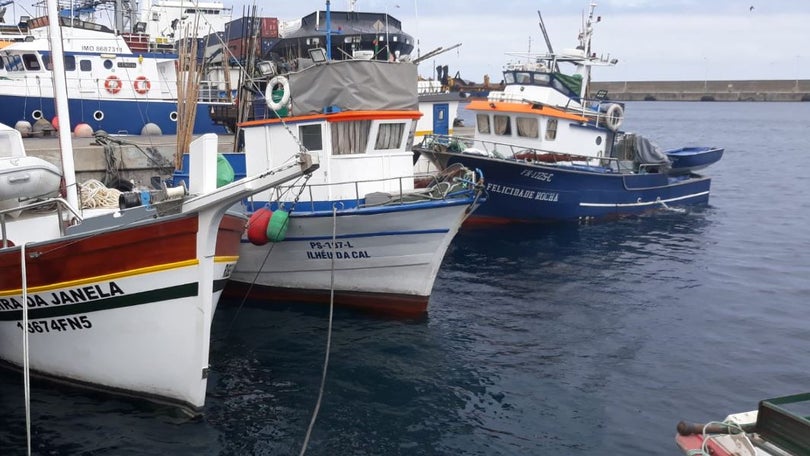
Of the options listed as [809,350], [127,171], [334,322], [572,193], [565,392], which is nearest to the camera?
[565,392]

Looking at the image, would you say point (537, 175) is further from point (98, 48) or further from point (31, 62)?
point (31, 62)

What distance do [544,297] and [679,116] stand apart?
8427 cm

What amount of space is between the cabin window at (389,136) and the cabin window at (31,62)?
16200 millimetres

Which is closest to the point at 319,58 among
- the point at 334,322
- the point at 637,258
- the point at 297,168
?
the point at 334,322

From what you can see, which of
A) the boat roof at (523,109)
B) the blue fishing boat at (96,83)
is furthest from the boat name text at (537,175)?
the blue fishing boat at (96,83)

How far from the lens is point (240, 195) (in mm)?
8164

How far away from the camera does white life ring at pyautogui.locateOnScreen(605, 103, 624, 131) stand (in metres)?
24.0

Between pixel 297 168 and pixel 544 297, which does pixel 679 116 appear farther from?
pixel 297 168

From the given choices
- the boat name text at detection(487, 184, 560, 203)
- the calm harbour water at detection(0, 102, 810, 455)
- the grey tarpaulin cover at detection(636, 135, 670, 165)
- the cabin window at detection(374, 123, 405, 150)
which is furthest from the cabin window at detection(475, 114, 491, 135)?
the cabin window at detection(374, 123, 405, 150)

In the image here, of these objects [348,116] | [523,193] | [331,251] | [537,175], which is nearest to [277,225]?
[331,251]

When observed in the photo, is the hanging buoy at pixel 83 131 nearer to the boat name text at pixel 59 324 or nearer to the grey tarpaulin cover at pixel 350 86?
the grey tarpaulin cover at pixel 350 86

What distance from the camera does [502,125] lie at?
23.5 metres

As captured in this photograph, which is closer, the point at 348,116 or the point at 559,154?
the point at 348,116

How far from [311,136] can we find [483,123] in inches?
455
